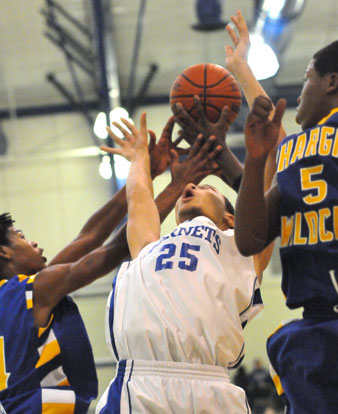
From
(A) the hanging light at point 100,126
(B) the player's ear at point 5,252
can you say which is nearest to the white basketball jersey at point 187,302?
(B) the player's ear at point 5,252

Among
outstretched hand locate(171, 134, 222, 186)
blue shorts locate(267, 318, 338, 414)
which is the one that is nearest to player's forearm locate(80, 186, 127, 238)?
outstretched hand locate(171, 134, 222, 186)

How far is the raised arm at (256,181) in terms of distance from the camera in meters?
2.94

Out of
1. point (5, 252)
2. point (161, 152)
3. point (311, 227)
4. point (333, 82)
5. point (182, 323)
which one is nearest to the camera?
point (311, 227)

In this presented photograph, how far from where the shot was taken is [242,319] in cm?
379

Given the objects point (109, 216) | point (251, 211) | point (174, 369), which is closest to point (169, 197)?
point (109, 216)

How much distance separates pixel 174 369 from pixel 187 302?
0.30m

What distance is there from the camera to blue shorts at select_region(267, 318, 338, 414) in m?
3.02

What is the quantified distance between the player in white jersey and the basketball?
70 cm

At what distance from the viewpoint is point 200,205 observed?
405 centimetres

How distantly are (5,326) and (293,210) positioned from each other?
2128 mm

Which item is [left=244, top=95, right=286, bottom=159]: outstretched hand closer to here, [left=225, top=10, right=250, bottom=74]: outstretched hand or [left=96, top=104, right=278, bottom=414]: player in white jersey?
[left=96, top=104, right=278, bottom=414]: player in white jersey

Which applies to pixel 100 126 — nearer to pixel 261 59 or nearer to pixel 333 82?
pixel 261 59

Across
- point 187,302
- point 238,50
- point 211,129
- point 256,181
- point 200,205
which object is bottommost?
point 187,302

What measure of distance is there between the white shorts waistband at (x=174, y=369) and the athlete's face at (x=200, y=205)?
770mm
